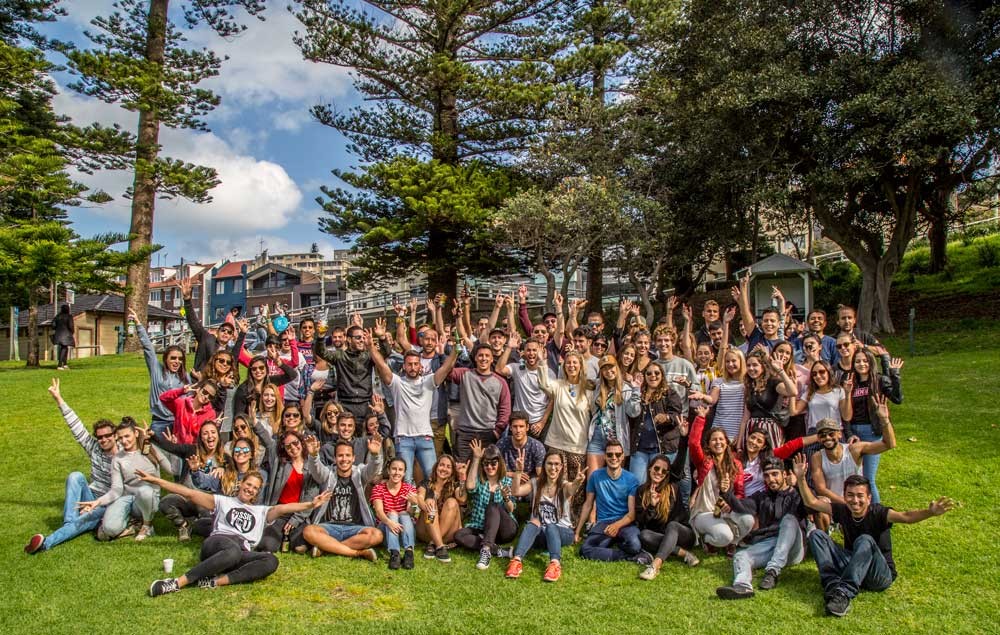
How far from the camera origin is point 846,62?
14.4 m

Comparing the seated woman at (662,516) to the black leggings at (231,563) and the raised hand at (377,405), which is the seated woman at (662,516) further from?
the black leggings at (231,563)

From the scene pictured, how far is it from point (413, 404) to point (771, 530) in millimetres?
3078

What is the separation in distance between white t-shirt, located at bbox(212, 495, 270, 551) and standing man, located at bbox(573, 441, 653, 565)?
2.51m

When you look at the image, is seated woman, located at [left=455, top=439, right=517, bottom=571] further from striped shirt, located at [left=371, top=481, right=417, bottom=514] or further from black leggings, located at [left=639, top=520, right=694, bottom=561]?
black leggings, located at [left=639, top=520, right=694, bottom=561]

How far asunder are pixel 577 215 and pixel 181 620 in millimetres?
12626

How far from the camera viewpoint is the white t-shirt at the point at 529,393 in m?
6.58

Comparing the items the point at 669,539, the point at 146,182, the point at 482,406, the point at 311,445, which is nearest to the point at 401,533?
the point at 311,445

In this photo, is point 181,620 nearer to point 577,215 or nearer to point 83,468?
point 83,468

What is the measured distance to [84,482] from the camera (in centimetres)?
637

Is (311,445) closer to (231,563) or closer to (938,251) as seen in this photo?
(231,563)

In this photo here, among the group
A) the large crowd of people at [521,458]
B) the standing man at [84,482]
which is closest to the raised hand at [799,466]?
the large crowd of people at [521,458]

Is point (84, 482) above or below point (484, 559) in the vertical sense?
above

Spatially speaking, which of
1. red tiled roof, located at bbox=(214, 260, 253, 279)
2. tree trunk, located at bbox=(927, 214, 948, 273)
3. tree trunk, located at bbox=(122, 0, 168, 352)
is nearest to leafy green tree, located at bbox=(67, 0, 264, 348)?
tree trunk, located at bbox=(122, 0, 168, 352)

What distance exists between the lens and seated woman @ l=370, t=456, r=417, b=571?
5711 millimetres
